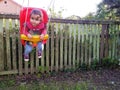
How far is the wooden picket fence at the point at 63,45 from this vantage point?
6949mm

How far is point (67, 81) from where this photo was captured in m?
6.73

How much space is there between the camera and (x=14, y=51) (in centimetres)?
702

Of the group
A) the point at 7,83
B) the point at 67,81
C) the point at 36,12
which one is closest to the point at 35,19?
the point at 36,12

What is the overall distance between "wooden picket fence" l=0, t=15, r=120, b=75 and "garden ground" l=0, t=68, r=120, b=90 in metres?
0.29

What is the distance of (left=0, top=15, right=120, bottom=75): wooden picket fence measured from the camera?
6.95 m

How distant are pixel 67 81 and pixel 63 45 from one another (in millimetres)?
1312

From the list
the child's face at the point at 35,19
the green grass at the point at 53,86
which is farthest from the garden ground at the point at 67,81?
the child's face at the point at 35,19

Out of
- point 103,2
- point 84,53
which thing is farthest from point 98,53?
point 103,2

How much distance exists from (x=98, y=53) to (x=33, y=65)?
215 cm

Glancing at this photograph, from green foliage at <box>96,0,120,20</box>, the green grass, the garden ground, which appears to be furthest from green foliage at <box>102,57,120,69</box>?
the green grass

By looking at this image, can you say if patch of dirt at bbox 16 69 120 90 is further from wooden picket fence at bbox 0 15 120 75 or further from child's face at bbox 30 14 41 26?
child's face at bbox 30 14 41 26

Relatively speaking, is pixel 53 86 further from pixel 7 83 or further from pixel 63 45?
pixel 63 45

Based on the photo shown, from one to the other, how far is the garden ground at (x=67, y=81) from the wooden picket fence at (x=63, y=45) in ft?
0.94

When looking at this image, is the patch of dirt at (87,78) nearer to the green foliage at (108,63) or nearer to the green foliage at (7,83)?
the green foliage at (7,83)
